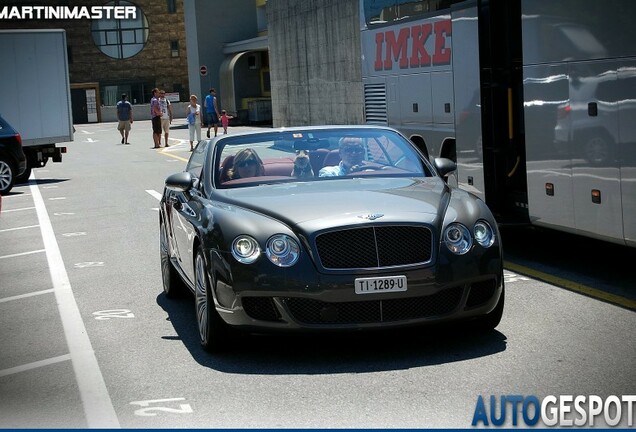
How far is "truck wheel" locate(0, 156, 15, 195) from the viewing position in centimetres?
2455

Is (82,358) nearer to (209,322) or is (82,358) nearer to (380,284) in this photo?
(209,322)

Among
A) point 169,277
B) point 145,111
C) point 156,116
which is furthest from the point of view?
point 145,111

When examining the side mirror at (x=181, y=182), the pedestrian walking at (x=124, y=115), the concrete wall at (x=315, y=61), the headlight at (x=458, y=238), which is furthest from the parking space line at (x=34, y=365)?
the pedestrian walking at (x=124, y=115)

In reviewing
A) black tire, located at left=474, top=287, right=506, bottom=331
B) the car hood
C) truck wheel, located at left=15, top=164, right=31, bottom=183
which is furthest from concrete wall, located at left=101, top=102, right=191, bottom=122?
black tire, located at left=474, top=287, right=506, bottom=331

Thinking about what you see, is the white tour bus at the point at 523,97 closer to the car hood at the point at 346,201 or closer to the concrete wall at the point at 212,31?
the car hood at the point at 346,201

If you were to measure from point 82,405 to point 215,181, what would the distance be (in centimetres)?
253

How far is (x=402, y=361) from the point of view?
24.4 ft

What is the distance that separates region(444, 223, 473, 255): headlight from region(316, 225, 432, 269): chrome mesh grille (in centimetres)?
14

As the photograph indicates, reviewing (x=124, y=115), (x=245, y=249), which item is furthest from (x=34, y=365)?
(x=124, y=115)

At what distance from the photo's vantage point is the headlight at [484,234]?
7727mm

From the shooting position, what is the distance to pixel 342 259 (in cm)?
743

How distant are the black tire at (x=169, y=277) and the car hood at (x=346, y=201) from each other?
186 centimetres

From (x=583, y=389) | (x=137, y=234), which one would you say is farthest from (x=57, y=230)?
(x=583, y=389)

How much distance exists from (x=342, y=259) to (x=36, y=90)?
21820mm
